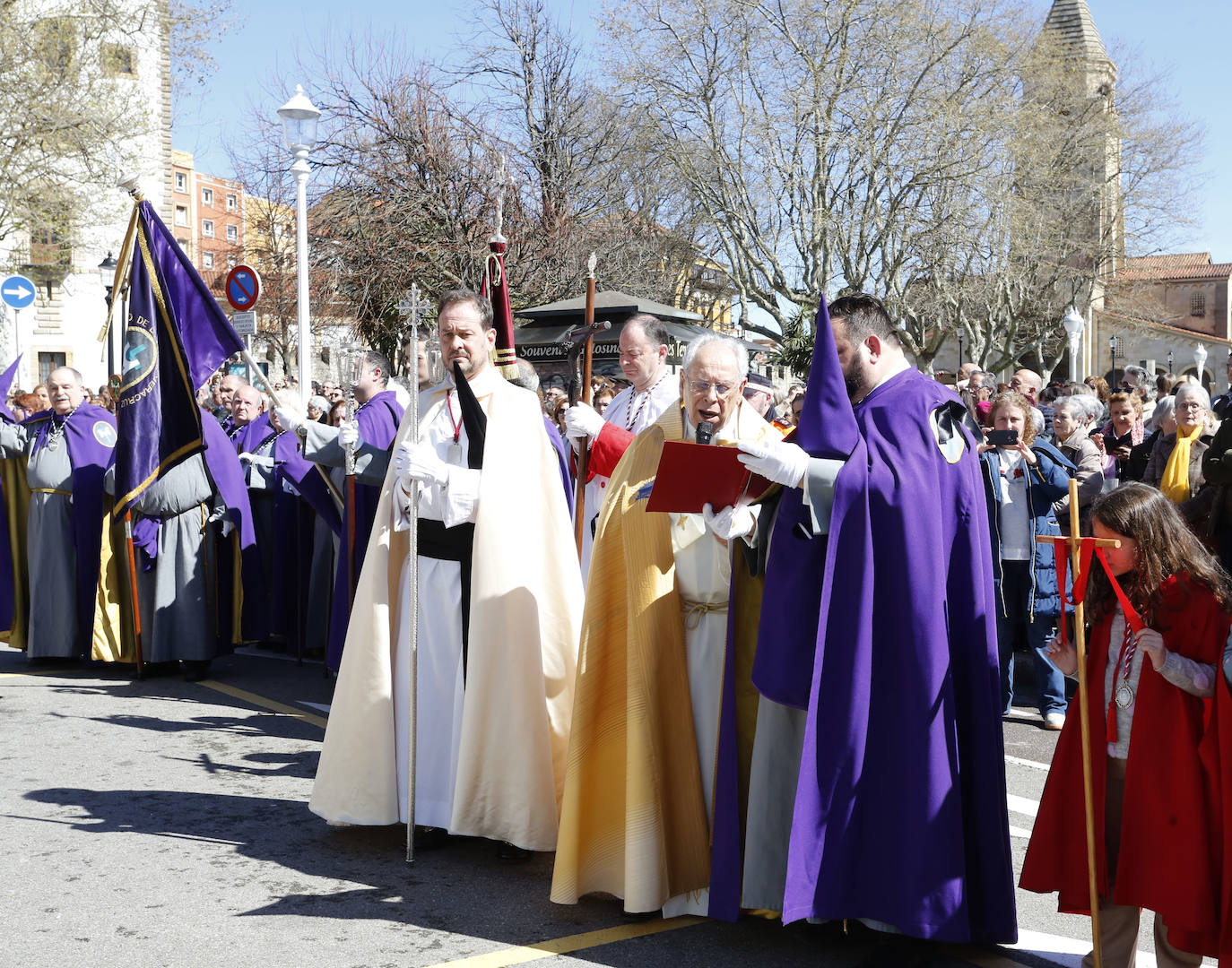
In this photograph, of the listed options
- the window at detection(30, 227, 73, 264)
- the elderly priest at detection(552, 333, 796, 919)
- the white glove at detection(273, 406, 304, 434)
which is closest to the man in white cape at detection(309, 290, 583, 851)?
the elderly priest at detection(552, 333, 796, 919)

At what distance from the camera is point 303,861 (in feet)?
15.7

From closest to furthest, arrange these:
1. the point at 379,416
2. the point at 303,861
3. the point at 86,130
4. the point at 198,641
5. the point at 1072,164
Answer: the point at 303,861 < the point at 379,416 < the point at 198,641 < the point at 86,130 < the point at 1072,164

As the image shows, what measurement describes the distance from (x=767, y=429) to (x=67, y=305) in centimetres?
4087

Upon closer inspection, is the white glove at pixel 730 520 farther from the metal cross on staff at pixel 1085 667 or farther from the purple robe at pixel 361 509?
the purple robe at pixel 361 509

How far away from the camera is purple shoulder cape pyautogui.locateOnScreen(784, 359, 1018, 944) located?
355cm

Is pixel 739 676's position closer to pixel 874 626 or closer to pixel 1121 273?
pixel 874 626

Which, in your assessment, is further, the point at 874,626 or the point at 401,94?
the point at 401,94

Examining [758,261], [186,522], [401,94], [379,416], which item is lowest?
[186,522]

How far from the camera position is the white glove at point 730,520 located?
3.80 meters

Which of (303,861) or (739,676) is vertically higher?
(739,676)

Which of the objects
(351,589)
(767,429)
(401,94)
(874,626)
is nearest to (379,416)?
(351,589)

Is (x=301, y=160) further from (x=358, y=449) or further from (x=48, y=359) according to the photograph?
(x=48, y=359)

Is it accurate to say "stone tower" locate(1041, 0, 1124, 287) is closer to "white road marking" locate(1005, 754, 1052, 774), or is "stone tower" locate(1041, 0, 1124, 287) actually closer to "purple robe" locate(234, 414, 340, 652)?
"purple robe" locate(234, 414, 340, 652)

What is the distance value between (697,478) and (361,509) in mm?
4192
